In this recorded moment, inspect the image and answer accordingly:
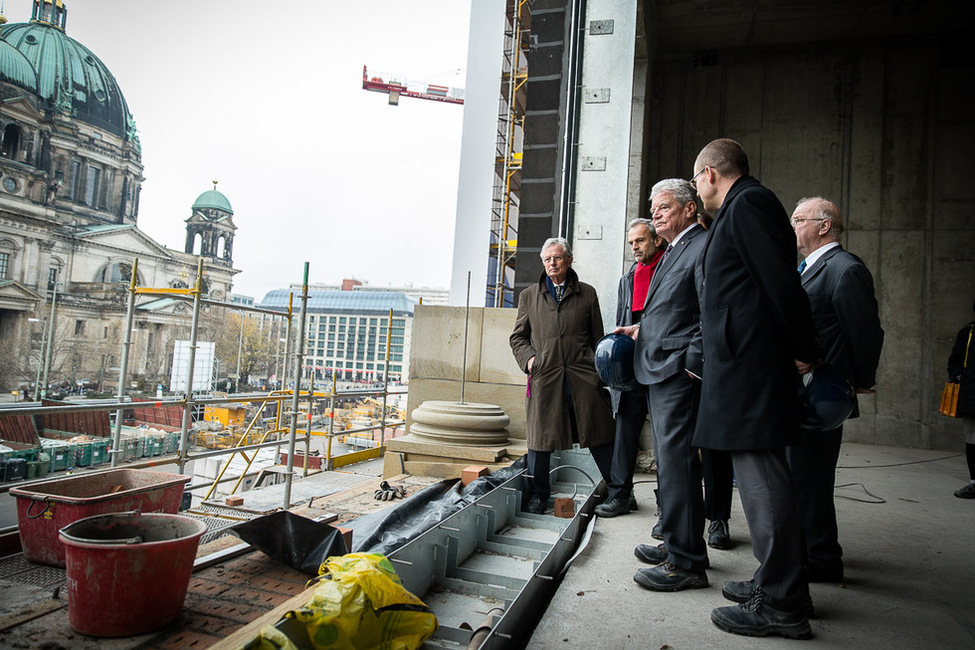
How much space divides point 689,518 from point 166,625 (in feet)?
6.95

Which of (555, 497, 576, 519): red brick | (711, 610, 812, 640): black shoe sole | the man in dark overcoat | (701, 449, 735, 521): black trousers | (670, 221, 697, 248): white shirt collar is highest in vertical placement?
(670, 221, 697, 248): white shirt collar

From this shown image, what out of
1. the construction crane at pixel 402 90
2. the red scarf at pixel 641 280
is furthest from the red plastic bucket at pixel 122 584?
the construction crane at pixel 402 90

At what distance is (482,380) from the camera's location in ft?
20.6

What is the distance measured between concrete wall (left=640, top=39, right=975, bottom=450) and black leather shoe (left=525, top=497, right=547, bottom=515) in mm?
6914

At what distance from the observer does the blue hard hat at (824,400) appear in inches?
86.7

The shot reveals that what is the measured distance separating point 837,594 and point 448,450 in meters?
3.42

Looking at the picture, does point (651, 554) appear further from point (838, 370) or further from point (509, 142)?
point (509, 142)

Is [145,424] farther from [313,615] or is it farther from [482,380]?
[313,615]

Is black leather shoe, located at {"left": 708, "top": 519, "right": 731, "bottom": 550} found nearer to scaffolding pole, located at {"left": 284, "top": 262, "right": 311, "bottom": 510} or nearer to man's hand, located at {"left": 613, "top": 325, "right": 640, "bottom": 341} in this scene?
man's hand, located at {"left": 613, "top": 325, "right": 640, "bottom": 341}

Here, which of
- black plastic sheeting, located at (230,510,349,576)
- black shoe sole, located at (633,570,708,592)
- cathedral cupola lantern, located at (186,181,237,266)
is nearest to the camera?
black shoe sole, located at (633,570,708,592)

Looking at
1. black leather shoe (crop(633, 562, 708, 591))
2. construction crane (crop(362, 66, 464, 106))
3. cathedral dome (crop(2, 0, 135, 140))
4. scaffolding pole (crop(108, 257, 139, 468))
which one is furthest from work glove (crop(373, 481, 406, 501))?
construction crane (crop(362, 66, 464, 106))

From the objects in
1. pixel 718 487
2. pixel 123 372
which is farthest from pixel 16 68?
pixel 718 487

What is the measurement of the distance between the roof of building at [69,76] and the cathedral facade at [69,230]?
0.03m

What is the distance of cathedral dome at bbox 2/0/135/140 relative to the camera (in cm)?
1634
